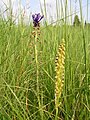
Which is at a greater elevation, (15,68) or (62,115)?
(15,68)

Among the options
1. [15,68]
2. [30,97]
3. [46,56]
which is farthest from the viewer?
[46,56]

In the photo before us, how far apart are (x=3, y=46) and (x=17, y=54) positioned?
0.11 meters

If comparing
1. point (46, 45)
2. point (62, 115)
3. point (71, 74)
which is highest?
point (46, 45)

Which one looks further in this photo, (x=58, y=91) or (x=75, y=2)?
(x=75, y=2)

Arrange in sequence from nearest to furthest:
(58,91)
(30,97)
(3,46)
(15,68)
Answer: (58,91) → (30,97) → (15,68) → (3,46)

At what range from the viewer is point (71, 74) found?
1.12 meters

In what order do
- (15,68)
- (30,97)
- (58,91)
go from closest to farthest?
(58,91) → (30,97) → (15,68)

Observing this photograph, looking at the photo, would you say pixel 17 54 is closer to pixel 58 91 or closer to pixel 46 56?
pixel 46 56

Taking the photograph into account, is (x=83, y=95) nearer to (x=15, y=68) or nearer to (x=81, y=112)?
(x=81, y=112)

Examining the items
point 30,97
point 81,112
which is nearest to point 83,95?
point 81,112

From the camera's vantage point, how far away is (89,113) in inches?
38.8

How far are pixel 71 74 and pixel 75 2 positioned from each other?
401 mm

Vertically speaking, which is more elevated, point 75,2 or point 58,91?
point 75,2

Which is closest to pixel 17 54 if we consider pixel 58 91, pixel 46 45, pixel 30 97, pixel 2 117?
pixel 46 45
